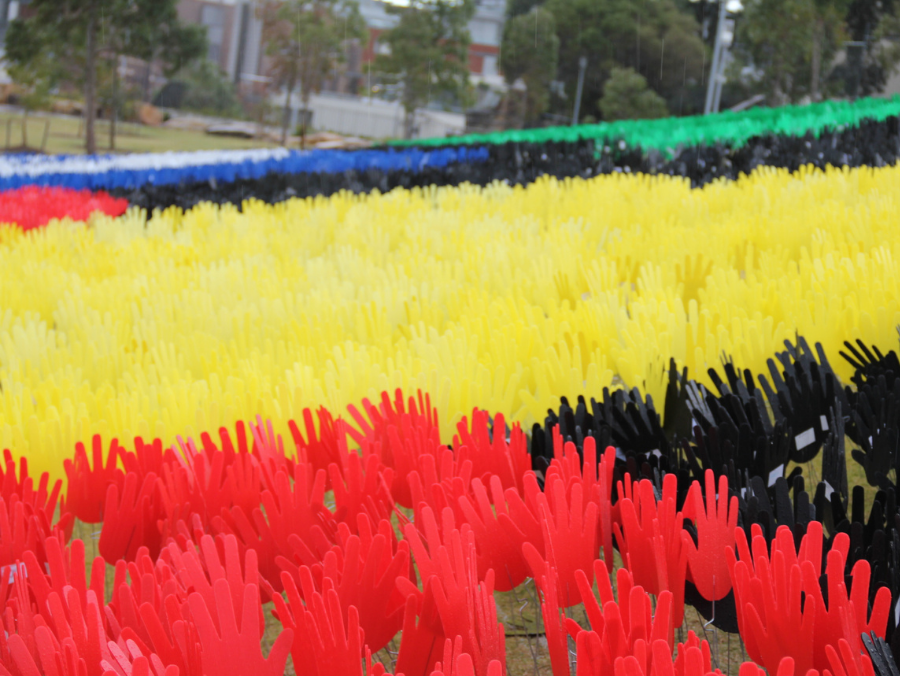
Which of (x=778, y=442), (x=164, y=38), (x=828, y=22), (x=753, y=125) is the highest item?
(x=828, y=22)

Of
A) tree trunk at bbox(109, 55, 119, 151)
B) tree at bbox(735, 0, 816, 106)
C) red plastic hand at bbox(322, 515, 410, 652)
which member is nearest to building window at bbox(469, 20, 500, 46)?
tree at bbox(735, 0, 816, 106)

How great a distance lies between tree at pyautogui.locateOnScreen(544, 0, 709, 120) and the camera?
13.0 metres

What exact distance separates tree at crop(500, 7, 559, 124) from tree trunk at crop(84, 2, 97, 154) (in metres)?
6.54

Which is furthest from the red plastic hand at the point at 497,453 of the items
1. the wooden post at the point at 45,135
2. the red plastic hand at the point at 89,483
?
the wooden post at the point at 45,135

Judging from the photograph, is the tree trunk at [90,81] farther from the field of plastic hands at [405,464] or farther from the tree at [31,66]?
the field of plastic hands at [405,464]

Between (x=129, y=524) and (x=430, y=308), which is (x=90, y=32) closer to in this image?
(x=430, y=308)

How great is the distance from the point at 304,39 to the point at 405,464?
12799 mm

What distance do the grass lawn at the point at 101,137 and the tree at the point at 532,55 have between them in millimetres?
5325

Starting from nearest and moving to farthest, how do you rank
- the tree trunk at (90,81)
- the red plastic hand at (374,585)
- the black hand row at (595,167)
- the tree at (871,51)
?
1. the red plastic hand at (374,585)
2. the black hand row at (595,167)
3. the tree trunk at (90,81)
4. the tree at (871,51)

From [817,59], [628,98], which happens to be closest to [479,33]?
[628,98]

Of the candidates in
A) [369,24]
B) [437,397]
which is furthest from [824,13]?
[437,397]

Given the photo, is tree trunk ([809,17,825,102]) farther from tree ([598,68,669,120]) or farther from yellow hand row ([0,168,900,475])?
yellow hand row ([0,168,900,475])

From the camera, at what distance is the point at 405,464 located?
50.1 inches

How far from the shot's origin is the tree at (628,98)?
13227 mm
